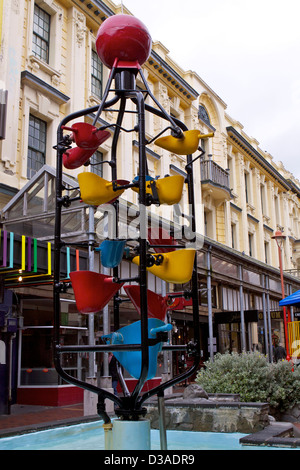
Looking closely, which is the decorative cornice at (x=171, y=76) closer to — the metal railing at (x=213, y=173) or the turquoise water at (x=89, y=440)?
the metal railing at (x=213, y=173)

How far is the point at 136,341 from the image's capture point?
3.35 meters

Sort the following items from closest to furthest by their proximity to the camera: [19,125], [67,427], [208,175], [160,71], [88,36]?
[67,427], [19,125], [88,36], [160,71], [208,175]

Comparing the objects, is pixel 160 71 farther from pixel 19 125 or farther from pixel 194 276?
pixel 194 276

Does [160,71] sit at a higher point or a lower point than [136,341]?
higher

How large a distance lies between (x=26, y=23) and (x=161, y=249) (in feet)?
42.7

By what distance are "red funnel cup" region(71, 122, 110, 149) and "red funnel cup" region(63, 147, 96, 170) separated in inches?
4.2

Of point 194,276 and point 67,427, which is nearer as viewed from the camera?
point 194,276

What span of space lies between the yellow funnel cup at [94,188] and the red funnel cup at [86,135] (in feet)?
1.15

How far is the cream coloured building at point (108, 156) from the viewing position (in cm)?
1293

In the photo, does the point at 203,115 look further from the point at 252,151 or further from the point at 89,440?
the point at 89,440

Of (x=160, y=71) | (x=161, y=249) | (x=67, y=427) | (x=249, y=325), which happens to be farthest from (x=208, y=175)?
(x=161, y=249)

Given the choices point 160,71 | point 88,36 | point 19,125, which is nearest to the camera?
point 19,125

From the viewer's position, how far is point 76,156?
12.8 ft
